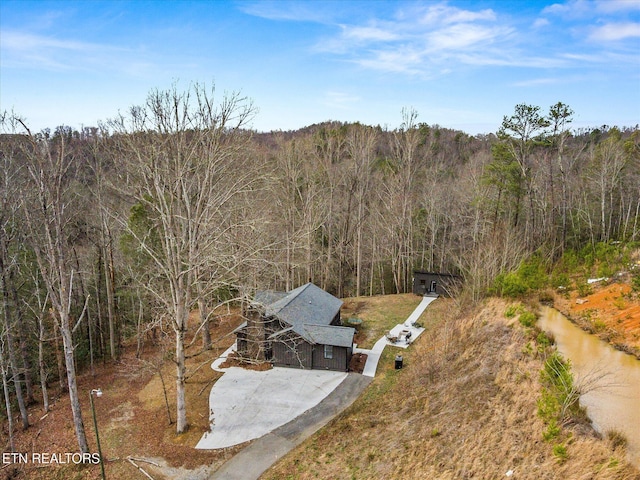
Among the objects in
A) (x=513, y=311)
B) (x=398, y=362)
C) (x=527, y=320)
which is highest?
(x=527, y=320)

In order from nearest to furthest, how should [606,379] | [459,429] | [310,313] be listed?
1. [459,429]
2. [606,379]
3. [310,313]

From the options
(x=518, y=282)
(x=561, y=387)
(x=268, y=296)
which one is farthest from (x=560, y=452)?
(x=268, y=296)

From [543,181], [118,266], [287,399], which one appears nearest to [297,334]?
[287,399]

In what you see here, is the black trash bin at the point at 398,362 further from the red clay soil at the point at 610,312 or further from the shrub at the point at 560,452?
the shrub at the point at 560,452

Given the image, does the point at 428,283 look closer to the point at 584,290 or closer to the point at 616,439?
the point at 584,290

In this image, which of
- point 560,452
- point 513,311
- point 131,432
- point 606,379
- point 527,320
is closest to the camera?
point 560,452
